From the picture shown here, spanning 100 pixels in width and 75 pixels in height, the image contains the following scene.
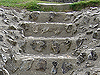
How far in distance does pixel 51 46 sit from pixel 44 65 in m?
0.75

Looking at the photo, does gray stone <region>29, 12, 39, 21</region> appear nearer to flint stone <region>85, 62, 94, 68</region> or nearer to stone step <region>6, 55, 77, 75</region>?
stone step <region>6, 55, 77, 75</region>

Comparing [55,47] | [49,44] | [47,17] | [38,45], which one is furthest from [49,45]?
[47,17]

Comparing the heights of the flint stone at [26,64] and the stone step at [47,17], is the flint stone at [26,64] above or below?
below

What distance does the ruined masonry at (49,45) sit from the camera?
345 cm

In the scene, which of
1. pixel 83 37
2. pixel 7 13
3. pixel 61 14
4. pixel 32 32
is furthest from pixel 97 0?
pixel 7 13

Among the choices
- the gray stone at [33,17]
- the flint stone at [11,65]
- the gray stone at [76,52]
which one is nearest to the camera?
the flint stone at [11,65]

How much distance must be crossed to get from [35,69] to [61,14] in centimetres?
267

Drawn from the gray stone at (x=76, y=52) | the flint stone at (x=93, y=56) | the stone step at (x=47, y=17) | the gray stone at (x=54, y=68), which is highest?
the stone step at (x=47, y=17)

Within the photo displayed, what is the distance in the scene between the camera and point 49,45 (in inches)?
164

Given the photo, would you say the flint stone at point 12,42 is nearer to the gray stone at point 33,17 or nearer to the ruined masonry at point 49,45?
the ruined masonry at point 49,45

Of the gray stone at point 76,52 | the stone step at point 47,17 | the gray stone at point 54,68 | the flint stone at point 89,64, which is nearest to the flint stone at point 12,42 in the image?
the gray stone at point 54,68

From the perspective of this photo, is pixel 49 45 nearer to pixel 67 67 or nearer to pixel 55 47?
pixel 55 47

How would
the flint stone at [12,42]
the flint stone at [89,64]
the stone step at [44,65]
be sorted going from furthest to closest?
the flint stone at [12,42] → the stone step at [44,65] → the flint stone at [89,64]

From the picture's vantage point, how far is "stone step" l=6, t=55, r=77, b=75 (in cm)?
354
